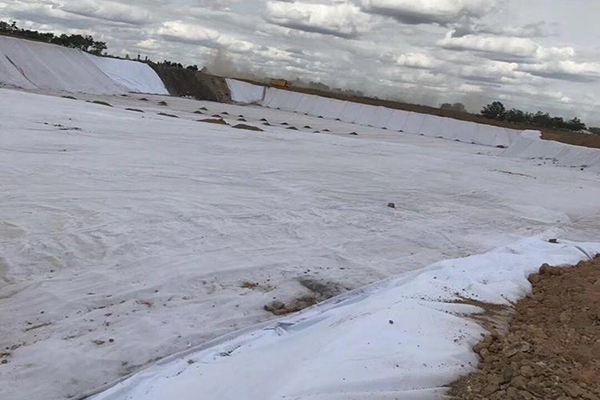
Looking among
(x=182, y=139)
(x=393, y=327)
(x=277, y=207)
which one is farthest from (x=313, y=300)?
(x=182, y=139)

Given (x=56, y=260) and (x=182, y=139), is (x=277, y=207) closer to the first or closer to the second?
(x=56, y=260)

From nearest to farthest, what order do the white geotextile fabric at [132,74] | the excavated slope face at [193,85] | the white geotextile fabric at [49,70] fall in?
1. the white geotextile fabric at [49,70]
2. the white geotextile fabric at [132,74]
3. the excavated slope face at [193,85]

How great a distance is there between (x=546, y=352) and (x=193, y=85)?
3188 cm

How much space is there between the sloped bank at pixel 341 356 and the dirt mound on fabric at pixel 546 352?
0.13m

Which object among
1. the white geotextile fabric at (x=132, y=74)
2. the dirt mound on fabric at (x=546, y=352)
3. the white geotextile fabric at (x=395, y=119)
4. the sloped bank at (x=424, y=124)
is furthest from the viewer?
the white geotextile fabric at (x=395, y=119)

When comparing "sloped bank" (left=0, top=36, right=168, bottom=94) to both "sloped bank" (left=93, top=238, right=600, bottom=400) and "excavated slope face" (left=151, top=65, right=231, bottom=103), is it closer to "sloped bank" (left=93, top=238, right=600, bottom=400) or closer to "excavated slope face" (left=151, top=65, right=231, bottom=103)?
"excavated slope face" (left=151, top=65, right=231, bottom=103)

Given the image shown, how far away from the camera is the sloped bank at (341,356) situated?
2.61m

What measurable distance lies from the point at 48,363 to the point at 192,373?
2.59 feet

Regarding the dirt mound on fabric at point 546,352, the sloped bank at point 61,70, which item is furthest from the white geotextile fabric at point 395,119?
the dirt mound on fabric at point 546,352

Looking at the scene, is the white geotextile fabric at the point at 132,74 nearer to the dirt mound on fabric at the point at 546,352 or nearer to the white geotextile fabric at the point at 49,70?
the white geotextile fabric at the point at 49,70

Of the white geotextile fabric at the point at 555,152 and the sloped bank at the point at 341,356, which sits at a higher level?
the white geotextile fabric at the point at 555,152

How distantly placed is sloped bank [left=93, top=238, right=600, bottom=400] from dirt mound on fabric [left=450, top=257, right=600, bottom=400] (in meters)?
0.13

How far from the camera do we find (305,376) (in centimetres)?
265

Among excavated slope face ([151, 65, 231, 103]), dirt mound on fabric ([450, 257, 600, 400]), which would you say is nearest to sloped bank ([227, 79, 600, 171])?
excavated slope face ([151, 65, 231, 103])
